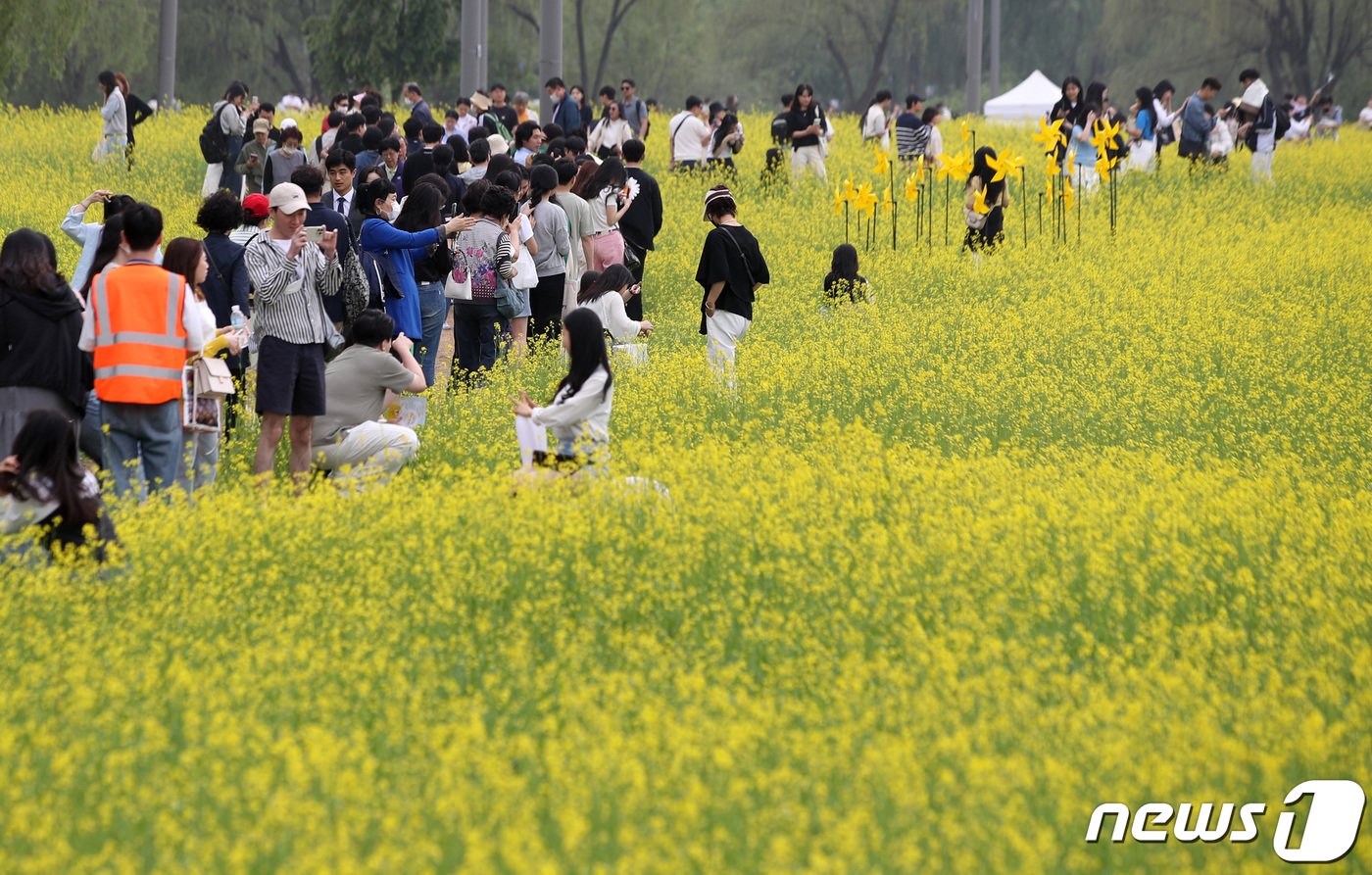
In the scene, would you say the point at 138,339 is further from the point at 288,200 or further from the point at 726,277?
the point at 726,277

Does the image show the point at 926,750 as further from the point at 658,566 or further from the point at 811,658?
the point at 658,566

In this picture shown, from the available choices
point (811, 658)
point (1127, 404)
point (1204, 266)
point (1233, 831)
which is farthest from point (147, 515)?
point (1204, 266)

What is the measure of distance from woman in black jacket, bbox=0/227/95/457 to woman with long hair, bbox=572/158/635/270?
5901 millimetres

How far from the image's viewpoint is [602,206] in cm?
1373

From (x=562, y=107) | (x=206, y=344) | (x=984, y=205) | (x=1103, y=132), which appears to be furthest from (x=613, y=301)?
(x=562, y=107)

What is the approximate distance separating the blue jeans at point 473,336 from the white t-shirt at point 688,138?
10.4 metres

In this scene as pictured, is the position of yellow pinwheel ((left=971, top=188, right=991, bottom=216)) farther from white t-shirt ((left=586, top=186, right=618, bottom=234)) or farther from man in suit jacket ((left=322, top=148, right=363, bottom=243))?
man in suit jacket ((left=322, top=148, right=363, bottom=243))

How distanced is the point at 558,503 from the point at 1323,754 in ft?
13.0

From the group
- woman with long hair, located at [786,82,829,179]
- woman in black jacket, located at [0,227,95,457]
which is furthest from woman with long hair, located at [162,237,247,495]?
woman with long hair, located at [786,82,829,179]

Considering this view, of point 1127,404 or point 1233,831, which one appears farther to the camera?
point 1127,404

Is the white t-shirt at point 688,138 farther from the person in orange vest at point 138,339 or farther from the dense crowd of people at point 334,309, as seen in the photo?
the person in orange vest at point 138,339

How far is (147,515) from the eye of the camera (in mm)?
7965

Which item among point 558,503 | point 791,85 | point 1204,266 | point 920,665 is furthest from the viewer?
point 791,85

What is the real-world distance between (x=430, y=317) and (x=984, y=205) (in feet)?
23.2
